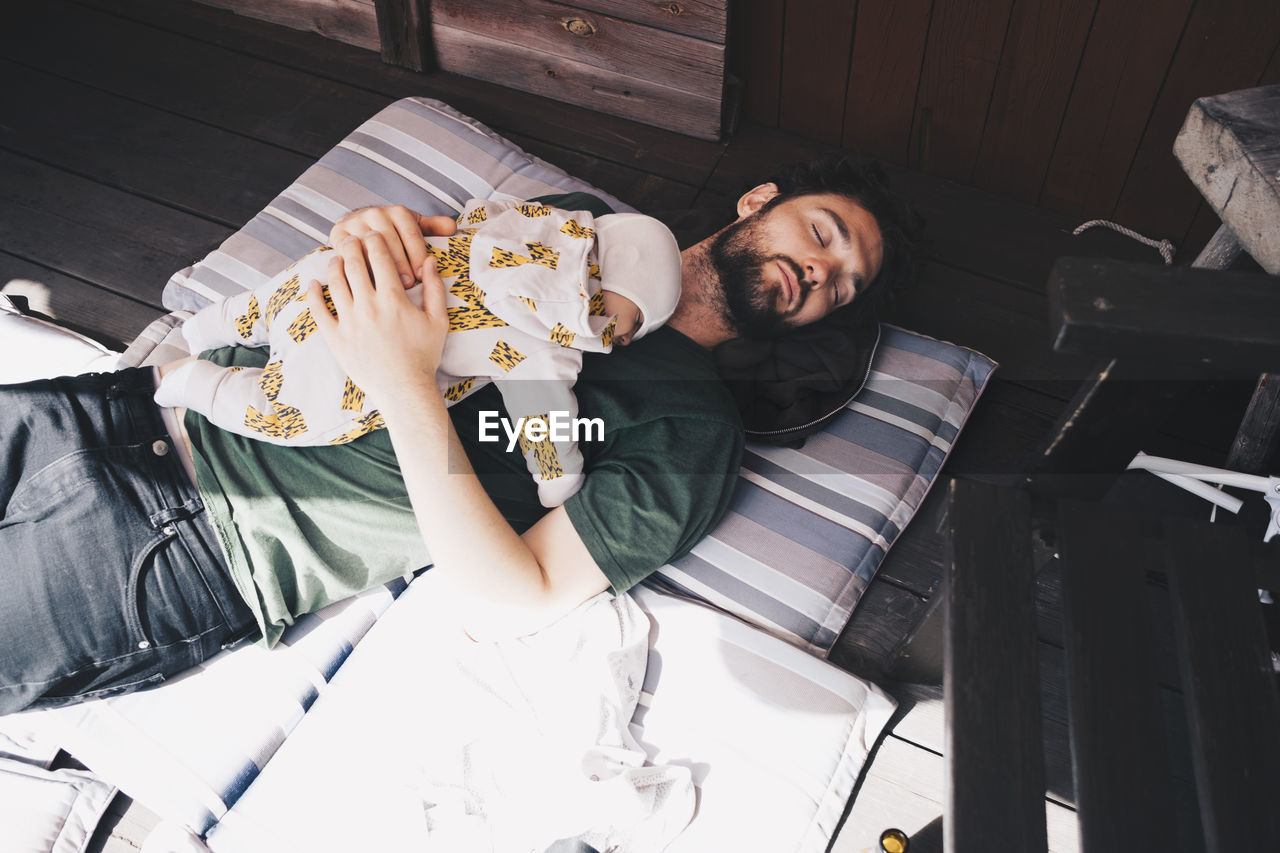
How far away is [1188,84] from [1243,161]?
73 cm

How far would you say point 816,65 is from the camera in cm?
254

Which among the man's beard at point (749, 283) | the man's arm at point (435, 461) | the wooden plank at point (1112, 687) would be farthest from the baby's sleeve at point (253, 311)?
the wooden plank at point (1112, 687)

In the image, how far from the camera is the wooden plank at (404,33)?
2.76 meters

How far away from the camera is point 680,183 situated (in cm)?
260

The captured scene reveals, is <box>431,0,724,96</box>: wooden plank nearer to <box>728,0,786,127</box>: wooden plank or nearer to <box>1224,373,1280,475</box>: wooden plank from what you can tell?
<box>728,0,786,127</box>: wooden plank

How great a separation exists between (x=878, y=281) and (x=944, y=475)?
50cm

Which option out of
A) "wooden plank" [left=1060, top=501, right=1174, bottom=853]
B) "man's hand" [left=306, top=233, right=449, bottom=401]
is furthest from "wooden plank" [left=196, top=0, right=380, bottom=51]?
"wooden plank" [left=1060, top=501, right=1174, bottom=853]

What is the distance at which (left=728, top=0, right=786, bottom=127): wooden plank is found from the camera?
2494mm

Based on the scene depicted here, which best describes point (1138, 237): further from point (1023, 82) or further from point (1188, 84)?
point (1023, 82)

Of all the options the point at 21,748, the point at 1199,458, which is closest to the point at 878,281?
the point at 1199,458

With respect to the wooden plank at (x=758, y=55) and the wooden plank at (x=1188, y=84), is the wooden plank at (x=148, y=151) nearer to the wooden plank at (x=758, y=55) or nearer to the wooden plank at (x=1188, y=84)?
the wooden plank at (x=758, y=55)

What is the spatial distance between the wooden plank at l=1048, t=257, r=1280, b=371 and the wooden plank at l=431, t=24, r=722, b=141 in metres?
1.84

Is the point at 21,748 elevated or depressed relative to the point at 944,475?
depressed

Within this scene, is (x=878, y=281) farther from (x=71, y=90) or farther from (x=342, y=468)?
(x=71, y=90)
